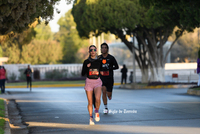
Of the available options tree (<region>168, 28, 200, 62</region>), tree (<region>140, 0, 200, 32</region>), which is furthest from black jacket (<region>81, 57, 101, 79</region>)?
tree (<region>168, 28, 200, 62</region>)

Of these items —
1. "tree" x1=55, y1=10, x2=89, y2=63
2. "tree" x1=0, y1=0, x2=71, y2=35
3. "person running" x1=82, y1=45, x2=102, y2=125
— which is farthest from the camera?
"tree" x1=55, y1=10, x2=89, y2=63

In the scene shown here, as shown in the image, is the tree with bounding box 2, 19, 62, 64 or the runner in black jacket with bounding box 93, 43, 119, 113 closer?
the runner in black jacket with bounding box 93, 43, 119, 113

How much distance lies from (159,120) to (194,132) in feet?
6.45

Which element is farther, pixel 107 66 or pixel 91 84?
pixel 107 66

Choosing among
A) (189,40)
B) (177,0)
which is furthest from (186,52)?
(177,0)

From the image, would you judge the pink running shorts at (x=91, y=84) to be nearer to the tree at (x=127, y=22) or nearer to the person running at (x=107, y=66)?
the person running at (x=107, y=66)

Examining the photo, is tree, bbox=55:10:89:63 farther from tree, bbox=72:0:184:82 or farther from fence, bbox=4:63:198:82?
tree, bbox=72:0:184:82

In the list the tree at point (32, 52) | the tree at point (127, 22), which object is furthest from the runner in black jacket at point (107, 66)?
the tree at point (32, 52)

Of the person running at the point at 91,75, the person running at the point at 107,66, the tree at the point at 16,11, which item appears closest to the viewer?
the person running at the point at 91,75

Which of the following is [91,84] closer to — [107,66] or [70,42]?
[107,66]

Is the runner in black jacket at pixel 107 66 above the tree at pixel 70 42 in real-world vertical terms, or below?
below

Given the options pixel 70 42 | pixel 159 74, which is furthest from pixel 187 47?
pixel 159 74

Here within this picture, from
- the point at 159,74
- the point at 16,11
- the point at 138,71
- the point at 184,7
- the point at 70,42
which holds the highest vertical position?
the point at 70,42

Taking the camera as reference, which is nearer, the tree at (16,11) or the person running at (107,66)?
the tree at (16,11)
